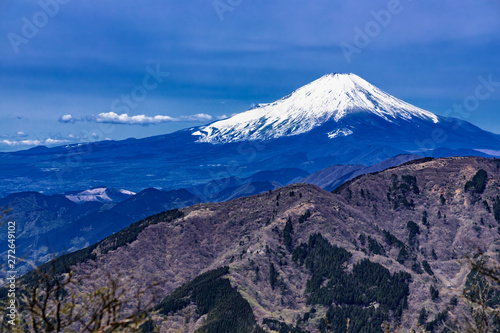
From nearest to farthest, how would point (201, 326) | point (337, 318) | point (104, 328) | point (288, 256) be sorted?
point (104, 328), point (201, 326), point (337, 318), point (288, 256)

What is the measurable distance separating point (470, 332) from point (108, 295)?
16429 millimetres

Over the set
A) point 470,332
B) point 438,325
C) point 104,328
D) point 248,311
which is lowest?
point 438,325

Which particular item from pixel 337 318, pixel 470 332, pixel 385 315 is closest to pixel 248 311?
pixel 337 318

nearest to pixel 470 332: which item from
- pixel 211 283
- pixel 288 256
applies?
pixel 211 283

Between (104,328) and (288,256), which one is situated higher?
(104,328)

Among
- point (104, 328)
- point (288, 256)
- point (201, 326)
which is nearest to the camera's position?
point (104, 328)

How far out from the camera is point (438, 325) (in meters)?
156

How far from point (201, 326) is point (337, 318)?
39.3 m

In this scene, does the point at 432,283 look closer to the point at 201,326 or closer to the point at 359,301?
the point at 359,301

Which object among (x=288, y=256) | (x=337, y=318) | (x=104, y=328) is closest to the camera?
(x=104, y=328)

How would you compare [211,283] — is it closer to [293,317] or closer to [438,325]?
[293,317]

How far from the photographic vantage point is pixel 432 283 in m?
181

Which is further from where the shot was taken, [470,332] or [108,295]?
[470,332]

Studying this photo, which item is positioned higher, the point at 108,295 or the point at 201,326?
the point at 108,295
